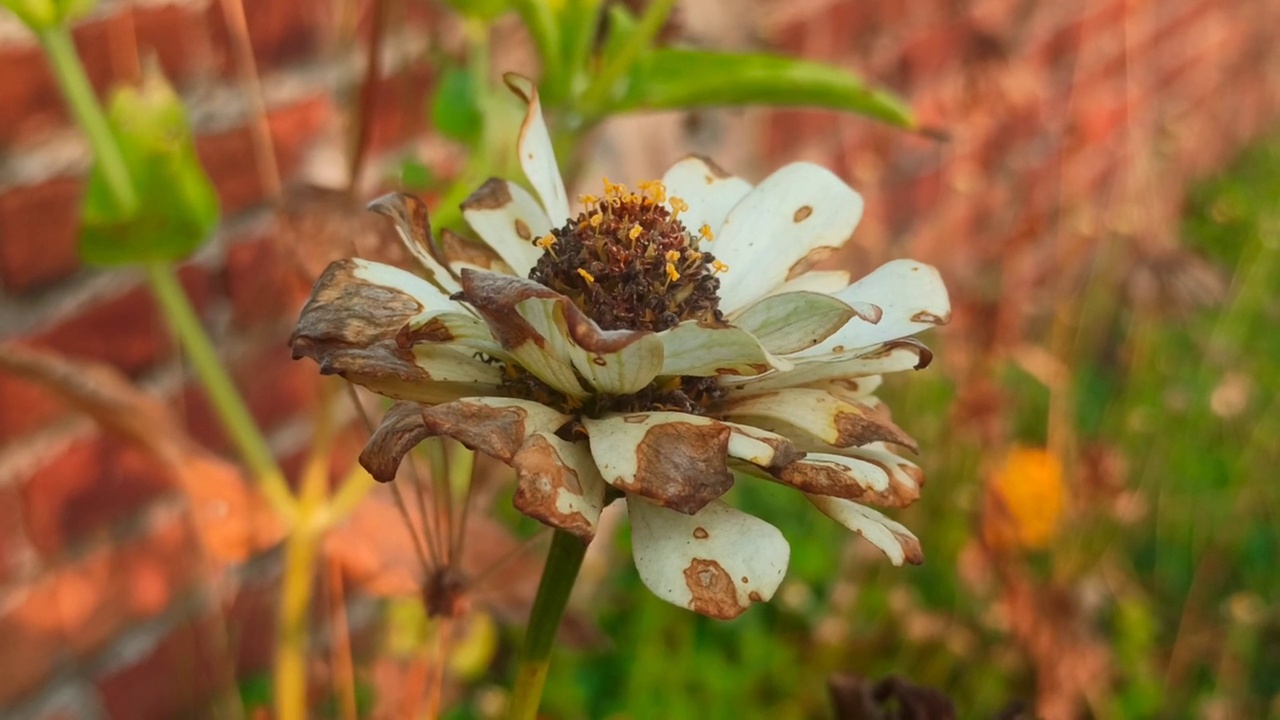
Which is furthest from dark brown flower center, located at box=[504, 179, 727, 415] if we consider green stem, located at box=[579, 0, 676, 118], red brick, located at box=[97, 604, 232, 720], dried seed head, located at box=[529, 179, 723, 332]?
red brick, located at box=[97, 604, 232, 720]

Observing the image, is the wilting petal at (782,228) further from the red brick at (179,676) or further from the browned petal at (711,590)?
the red brick at (179,676)

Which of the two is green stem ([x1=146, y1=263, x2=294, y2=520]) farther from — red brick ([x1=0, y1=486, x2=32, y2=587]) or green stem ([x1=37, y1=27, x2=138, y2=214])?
red brick ([x1=0, y1=486, x2=32, y2=587])

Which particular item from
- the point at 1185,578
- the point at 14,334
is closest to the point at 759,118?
the point at 1185,578

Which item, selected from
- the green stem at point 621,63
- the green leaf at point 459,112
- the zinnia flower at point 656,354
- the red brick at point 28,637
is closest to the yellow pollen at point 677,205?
the zinnia flower at point 656,354

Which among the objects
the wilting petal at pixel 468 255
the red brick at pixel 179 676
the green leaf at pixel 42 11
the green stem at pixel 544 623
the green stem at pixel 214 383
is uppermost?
the green leaf at pixel 42 11

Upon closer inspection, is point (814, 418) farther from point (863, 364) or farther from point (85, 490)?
point (85, 490)

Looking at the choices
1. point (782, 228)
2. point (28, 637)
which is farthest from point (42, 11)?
point (28, 637)
